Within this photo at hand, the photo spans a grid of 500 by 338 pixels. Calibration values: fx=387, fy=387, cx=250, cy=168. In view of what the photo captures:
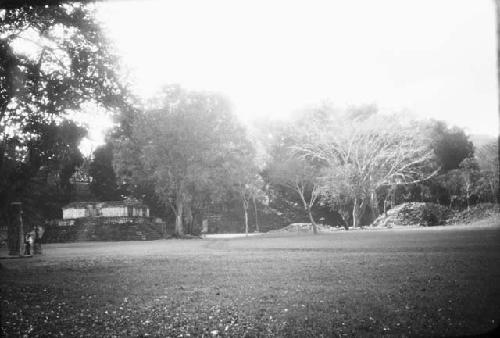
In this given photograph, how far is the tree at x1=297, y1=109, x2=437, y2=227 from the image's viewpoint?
34.8 m

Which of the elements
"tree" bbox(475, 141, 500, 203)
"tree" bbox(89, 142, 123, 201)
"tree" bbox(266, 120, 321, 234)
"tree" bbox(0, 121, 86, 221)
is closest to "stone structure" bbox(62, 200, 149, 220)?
"tree" bbox(89, 142, 123, 201)

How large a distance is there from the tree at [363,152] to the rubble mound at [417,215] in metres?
2.76

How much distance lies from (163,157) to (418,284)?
2976 cm

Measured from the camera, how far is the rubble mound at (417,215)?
35.4 meters

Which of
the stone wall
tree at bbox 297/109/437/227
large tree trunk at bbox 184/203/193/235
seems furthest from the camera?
large tree trunk at bbox 184/203/193/235

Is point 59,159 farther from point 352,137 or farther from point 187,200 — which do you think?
point 352,137

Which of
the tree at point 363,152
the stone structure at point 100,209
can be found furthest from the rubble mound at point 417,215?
the stone structure at point 100,209

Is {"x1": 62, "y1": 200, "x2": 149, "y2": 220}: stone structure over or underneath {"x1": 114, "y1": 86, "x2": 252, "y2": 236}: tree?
underneath

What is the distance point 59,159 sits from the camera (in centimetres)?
1575

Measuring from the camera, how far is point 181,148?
3438 centimetres

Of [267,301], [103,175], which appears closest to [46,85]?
[267,301]

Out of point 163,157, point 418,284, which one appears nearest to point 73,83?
point 418,284

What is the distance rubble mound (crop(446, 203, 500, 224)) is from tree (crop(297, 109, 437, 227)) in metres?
4.72

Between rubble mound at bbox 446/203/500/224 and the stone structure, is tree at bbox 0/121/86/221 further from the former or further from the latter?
rubble mound at bbox 446/203/500/224
